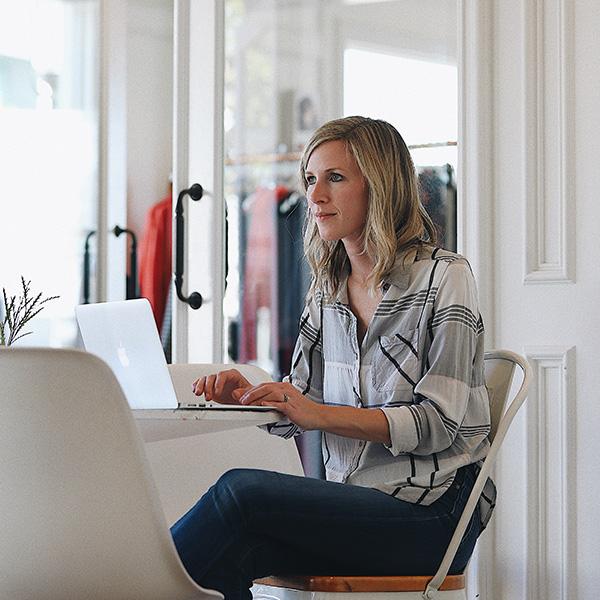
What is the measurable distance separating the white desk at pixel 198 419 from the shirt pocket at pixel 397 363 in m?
0.29

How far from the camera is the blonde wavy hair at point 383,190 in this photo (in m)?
1.85

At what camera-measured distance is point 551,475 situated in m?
2.53

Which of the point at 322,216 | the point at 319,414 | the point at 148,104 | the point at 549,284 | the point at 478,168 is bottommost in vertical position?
the point at 319,414

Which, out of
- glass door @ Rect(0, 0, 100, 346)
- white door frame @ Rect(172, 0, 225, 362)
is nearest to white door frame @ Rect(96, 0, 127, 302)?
glass door @ Rect(0, 0, 100, 346)

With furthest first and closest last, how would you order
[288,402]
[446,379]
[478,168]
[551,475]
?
[478,168], [551,475], [446,379], [288,402]

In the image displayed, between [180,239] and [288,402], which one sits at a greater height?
[180,239]

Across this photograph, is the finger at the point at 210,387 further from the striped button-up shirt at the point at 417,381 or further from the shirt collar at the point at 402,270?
the shirt collar at the point at 402,270

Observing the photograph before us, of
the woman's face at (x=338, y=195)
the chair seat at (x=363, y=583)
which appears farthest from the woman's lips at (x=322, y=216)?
the chair seat at (x=363, y=583)

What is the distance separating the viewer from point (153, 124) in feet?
13.1

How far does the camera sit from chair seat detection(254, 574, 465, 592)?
64.4 inches

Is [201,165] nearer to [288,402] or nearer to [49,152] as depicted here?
[49,152]

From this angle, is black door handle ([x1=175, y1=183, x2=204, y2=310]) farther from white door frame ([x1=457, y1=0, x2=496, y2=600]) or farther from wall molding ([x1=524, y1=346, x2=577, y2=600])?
wall molding ([x1=524, y1=346, x2=577, y2=600])

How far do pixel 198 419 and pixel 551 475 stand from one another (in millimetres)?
1338

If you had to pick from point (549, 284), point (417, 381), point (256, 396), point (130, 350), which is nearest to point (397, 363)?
point (417, 381)
